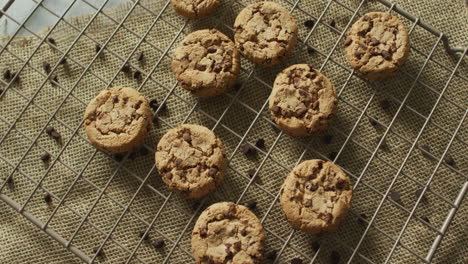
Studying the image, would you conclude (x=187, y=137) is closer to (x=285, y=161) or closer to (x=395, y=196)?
(x=285, y=161)

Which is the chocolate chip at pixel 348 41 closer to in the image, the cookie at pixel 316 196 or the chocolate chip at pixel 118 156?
the cookie at pixel 316 196

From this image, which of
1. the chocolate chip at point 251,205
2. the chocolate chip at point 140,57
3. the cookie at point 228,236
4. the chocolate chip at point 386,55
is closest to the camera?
the cookie at point 228,236

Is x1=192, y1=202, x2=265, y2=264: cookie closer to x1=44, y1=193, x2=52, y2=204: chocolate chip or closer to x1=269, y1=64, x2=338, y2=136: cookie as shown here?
x1=269, y1=64, x2=338, y2=136: cookie

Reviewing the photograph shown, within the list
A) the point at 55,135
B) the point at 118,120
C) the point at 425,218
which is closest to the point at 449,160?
the point at 425,218

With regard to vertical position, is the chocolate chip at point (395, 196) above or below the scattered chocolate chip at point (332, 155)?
below

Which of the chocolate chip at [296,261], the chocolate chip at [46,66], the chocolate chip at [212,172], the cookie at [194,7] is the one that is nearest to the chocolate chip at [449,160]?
the chocolate chip at [296,261]

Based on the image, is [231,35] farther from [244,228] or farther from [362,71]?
[244,228]

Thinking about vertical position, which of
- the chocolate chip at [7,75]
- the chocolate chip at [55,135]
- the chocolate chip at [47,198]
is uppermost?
the chocolate chip at [7,75]

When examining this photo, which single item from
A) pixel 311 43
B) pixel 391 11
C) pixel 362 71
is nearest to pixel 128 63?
pixel 311 43
